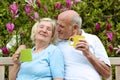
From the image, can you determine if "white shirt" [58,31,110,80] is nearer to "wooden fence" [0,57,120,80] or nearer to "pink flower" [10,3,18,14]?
"wooden fence" [0,57,120,80]

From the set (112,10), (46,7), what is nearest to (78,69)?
(46,7)

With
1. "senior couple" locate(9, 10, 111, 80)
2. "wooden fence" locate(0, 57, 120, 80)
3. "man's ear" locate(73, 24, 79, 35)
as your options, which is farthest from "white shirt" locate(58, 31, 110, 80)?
"wooden fence" locate(0, 57, 120, 80)

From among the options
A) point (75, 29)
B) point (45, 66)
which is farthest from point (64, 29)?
point (45, 66)

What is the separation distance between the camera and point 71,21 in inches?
228

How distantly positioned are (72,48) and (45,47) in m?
0.28

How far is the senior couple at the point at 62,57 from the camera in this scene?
223 inches

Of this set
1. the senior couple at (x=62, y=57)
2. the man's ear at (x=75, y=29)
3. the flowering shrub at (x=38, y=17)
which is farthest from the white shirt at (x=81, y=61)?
the flowering shrub at (x=38, y=17)

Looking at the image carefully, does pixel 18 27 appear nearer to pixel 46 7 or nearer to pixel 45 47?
pixel 46 7

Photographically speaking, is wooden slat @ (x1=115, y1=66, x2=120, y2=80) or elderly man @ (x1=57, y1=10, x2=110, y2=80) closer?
elderly man @ (x1=57, y1=10, x2=110, y2=80)

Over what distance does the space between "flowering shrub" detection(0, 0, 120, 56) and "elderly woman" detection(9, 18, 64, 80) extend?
1.77 feet

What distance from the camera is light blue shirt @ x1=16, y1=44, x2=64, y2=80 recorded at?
5.64 m

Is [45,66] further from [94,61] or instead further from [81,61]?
[94,61]

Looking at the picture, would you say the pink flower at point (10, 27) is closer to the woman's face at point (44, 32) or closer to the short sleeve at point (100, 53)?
the woman's face at point (44, 32)

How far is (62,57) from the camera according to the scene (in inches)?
226
